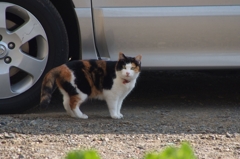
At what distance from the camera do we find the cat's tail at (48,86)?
4367 millimetres

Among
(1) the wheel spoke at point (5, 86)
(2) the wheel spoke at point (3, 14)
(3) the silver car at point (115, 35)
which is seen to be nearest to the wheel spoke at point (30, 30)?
(3) the silver car at point (115, 35)

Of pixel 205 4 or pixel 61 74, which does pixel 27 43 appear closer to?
pixel 61 74

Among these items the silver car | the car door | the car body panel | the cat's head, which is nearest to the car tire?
the silver car

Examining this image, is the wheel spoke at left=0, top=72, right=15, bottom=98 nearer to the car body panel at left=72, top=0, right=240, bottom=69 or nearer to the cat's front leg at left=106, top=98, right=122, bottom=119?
the car body panel at left=72, top=0, right=240, bottom=69

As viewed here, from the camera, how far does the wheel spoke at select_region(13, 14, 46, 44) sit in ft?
14.8

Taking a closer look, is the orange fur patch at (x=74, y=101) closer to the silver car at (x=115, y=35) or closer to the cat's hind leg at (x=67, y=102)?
the cat's hind leg at (x=67, y=102)

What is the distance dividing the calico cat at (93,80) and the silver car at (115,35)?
195 millimetres

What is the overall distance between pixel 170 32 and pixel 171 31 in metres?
0.01

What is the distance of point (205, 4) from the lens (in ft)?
15.3

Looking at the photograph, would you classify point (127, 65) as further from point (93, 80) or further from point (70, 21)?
point (70, 21)

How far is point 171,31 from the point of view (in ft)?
15.3

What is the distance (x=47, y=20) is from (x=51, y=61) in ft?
1.21

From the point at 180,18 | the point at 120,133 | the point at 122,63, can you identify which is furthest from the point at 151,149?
the point at 180,18

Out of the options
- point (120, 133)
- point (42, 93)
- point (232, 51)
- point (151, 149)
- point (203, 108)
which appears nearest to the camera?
point (151, 149)
